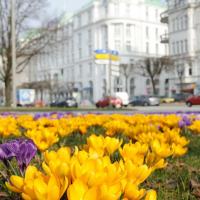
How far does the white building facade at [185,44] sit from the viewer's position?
71.5 m

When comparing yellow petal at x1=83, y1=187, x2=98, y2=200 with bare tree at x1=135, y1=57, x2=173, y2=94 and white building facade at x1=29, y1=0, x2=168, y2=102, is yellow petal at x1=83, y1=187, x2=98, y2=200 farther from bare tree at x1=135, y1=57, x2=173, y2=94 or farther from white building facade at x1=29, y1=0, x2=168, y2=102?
white building facade at x1=29, y1=0, x2=168, y2=102

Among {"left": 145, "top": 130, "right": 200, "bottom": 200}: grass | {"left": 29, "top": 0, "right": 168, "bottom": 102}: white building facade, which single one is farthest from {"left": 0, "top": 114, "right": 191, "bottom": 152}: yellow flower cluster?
{"left": 29, "top": 0, "right": 168, "bottom": 102}: white building facade

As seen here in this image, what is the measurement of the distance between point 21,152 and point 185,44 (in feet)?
243

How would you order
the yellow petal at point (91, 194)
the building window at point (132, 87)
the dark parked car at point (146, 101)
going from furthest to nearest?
the building window at point (132, 87)
the dark parked car at point (146, 101)
the yellow petal at point (91, 194)

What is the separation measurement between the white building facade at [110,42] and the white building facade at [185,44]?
12.3 meters

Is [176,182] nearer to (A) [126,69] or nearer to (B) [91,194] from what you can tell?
(B) [91,194]

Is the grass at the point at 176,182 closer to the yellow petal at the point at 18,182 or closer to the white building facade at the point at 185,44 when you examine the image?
the yellow petal at the point at 18,182

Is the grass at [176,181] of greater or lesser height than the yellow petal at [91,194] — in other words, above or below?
below

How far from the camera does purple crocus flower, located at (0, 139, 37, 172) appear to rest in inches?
84.3

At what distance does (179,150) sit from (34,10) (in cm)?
3142

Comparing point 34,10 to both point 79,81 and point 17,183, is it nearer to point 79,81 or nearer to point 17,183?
point 17,183

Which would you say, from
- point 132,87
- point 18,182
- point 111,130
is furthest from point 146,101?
point 18,182

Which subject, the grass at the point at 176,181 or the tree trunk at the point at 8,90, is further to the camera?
the tree trunk at the point at 8,90

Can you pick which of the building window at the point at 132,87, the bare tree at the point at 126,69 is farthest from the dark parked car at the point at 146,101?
the building window at the point at 132,87
